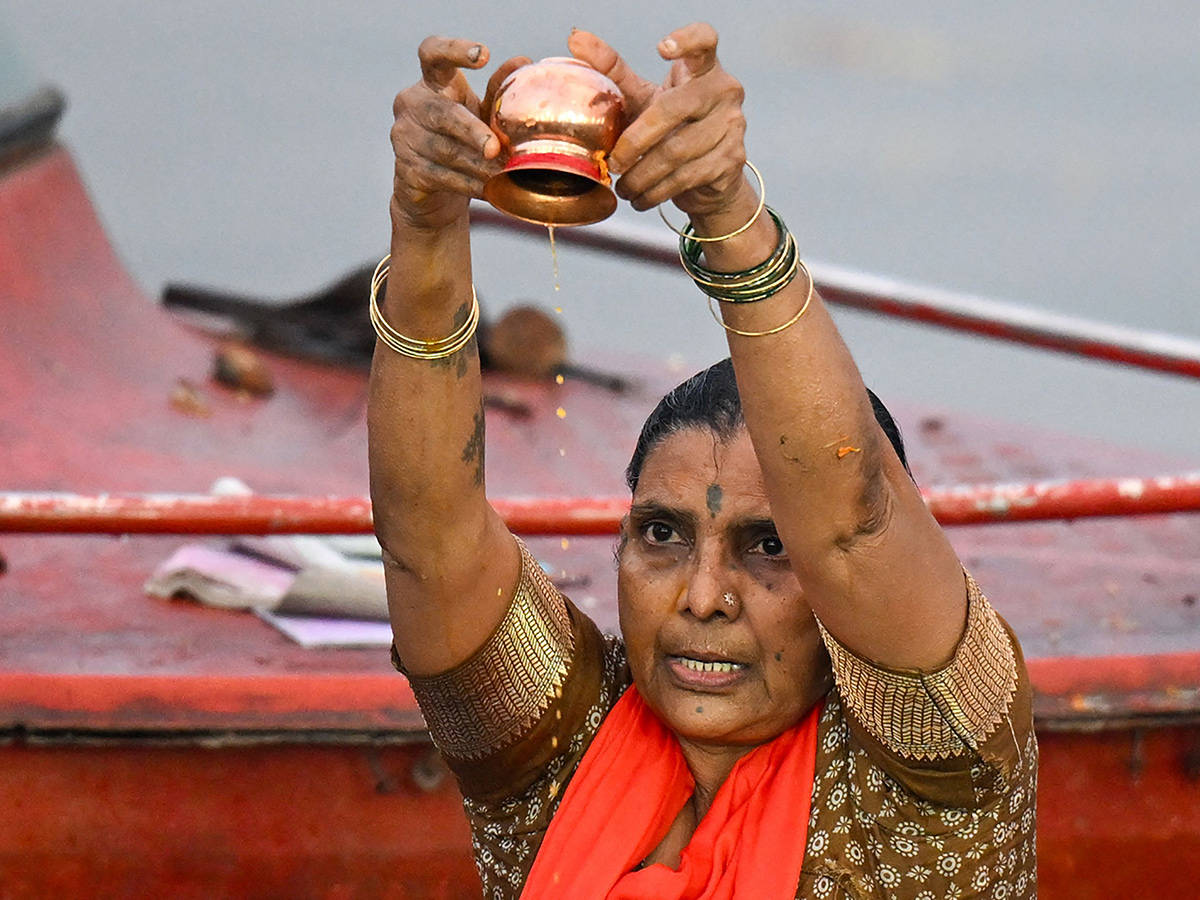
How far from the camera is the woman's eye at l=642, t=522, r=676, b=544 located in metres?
1.77

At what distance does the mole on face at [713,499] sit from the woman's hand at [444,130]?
44cm

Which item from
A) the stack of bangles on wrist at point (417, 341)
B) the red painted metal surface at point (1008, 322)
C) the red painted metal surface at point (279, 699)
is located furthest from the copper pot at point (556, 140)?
the red painted metal surface at point (1008, 322)

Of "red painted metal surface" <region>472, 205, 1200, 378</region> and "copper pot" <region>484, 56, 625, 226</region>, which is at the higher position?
"copper pot" <region>484, 56, 625, 226</region>

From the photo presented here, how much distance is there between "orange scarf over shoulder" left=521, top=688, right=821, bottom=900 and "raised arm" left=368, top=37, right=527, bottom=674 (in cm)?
21

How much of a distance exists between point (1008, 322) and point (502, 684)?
7.36ft

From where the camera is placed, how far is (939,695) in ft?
5.13

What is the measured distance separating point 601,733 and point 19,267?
2694mm

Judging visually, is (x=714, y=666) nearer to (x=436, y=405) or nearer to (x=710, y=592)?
(x=710, y=592)

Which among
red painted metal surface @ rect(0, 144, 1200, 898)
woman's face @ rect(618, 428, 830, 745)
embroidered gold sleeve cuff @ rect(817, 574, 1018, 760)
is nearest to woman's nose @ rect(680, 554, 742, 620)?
woman's face @ rect(618, 428, 830, 745)

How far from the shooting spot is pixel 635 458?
1897 mm

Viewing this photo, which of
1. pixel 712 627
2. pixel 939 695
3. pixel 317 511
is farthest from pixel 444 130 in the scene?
pixel 317 511

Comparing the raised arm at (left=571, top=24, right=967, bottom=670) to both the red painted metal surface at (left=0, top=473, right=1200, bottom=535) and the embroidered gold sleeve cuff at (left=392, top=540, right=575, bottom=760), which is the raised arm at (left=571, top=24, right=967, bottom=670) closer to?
the embroidered gold sleeve cuff at (left=392, top=540, right=575, bottom=760)

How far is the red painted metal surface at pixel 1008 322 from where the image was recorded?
3564mm

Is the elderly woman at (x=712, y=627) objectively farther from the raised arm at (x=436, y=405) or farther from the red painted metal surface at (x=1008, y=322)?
the red painted metal surface at (x=1008, y=322)
